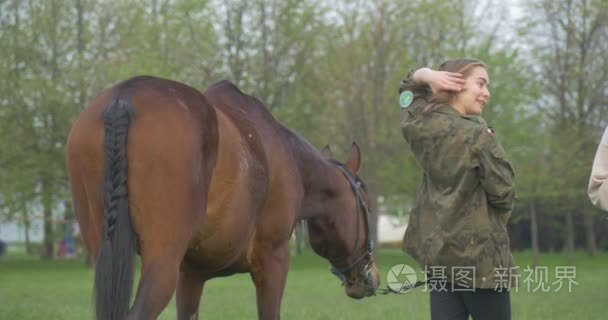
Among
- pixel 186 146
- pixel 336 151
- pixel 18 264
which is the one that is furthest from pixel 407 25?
pixel 186 146

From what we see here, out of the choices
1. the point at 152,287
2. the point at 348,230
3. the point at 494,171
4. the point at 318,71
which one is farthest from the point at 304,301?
the point at 318,71

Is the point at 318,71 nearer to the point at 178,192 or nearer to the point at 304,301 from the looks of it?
the point at 304,301

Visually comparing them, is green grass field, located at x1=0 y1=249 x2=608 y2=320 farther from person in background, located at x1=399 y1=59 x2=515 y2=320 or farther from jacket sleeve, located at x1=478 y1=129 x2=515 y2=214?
jacket sleeve, located at x1=478 y1=129 x2=515 y2=214

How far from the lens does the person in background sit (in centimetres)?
438

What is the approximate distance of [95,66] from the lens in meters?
29.1

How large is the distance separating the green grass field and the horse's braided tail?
20.3 ft

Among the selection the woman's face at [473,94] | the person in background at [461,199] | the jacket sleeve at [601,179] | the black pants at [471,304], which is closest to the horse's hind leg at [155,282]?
the person in background at [461,199]

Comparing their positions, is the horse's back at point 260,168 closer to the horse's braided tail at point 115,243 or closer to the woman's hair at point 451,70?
the horse's braided tail at point 115,243

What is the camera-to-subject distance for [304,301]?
568 inches

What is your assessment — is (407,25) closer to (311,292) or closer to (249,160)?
(311,292)

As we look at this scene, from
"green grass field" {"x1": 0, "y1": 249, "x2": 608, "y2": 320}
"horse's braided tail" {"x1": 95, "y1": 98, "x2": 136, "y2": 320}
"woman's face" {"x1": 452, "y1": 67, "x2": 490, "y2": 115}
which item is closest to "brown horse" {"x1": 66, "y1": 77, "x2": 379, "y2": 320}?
"horse's braided tail" {"x1": 95, "y1": 98, "x2": 136, "y2": 320}

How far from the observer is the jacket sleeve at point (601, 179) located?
4586 millimetres

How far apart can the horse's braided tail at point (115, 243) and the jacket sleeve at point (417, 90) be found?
1474 millimetres

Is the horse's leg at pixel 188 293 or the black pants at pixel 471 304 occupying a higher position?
the black pants at pixel 471 304
